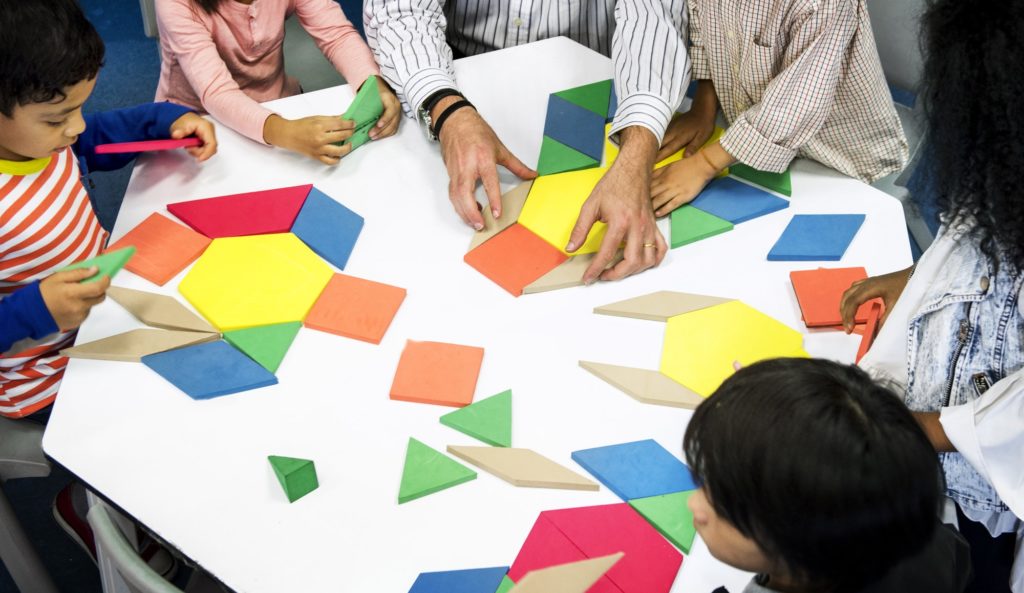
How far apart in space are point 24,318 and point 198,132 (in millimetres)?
460

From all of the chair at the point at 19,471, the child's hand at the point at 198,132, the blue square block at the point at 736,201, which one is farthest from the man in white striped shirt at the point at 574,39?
the chair at the point at 19,471

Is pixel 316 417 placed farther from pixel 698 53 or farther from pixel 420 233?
pixel 698 53

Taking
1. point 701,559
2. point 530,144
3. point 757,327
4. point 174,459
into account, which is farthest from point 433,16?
point 701,559

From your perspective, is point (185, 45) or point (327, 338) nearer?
point (327, 338)

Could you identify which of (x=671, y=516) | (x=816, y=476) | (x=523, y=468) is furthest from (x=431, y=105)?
(x=816, y=476)

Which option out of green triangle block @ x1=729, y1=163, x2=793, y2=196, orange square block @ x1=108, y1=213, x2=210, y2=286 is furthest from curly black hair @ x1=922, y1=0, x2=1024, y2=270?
orange square block @ x1=108, y1=213, x2=210, y2=286

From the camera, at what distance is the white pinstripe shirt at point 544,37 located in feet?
5.01

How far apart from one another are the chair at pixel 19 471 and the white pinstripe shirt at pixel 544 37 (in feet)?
2.69

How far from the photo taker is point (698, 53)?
63.9 inches

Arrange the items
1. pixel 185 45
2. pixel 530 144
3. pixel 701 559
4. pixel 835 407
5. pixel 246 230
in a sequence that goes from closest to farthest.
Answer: pixel 835 407 < pixel 701 559 < pixel 246 230 < pixel 530 144 < pixel 185 45

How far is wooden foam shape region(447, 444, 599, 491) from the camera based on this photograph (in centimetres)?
102

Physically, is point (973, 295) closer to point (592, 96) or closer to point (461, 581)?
point (461, 581)

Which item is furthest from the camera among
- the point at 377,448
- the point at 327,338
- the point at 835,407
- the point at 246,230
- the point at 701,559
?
the point at 246,230

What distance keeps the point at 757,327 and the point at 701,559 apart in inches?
14.7
